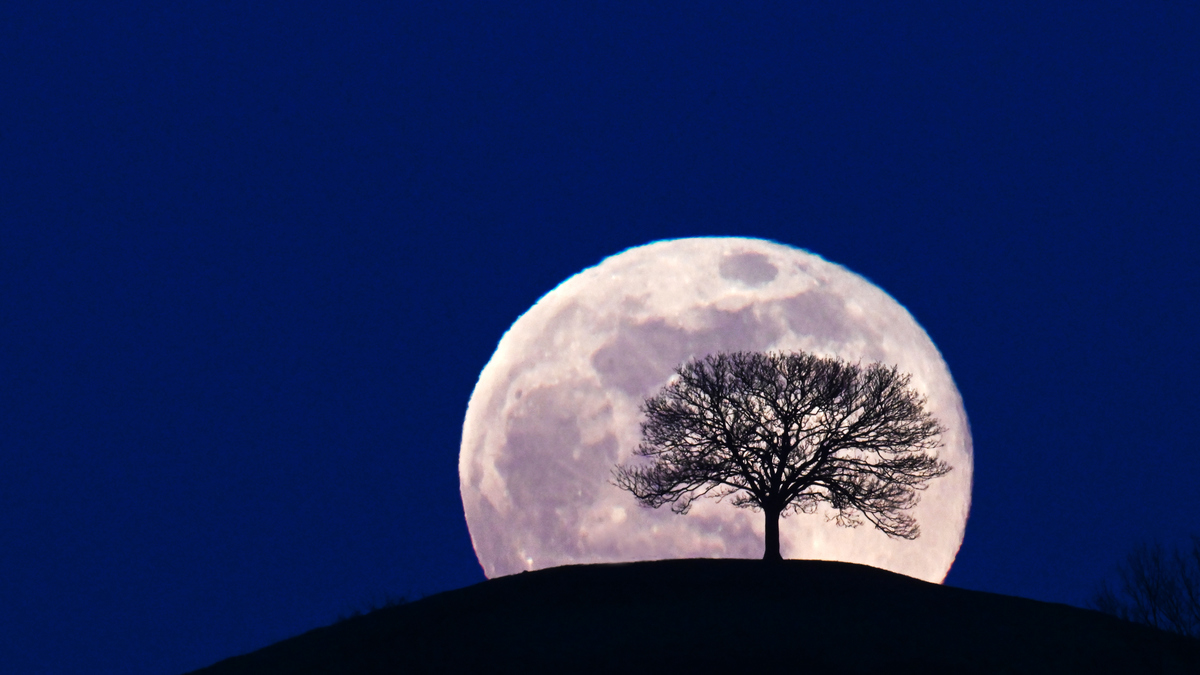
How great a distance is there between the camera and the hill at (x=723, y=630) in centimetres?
2627

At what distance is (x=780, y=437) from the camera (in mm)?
35812

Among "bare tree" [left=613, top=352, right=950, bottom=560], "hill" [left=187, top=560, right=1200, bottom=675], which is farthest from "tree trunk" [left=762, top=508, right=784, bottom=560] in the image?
"hill" [left=187, top=560, right=1200, bottom=675]

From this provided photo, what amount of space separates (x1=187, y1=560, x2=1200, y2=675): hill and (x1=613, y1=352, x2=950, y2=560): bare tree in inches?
118

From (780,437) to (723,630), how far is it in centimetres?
976

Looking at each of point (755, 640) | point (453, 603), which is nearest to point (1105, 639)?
point (755, 640)

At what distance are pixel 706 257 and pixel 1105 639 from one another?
1974 cm

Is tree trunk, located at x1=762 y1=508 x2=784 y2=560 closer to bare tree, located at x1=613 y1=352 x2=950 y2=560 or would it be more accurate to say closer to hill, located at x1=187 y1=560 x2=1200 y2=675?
bare tree, located at x1=613 y1=352 x2=950 y2=560

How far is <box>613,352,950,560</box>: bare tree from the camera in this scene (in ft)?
117

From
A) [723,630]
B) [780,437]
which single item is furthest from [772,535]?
[723,630]

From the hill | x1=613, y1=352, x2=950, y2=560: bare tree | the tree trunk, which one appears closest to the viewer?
the hill

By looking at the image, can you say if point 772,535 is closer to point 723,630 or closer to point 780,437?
point 780,437

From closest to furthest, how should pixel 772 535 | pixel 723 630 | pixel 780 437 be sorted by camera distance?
pixel 723 630, pixel 772 535, pixel 780 437

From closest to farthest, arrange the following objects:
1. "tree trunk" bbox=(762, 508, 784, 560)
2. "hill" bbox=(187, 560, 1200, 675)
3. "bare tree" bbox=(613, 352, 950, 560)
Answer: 1. "hill" bbox=(187, 560, 1200, 675)
2. "tree trunk" bbox=(762, 508, 784, 560)
3. "bare tree" bbox=(613, 352, 950, 560)

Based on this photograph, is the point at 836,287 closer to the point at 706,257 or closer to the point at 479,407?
the point at 706,257
